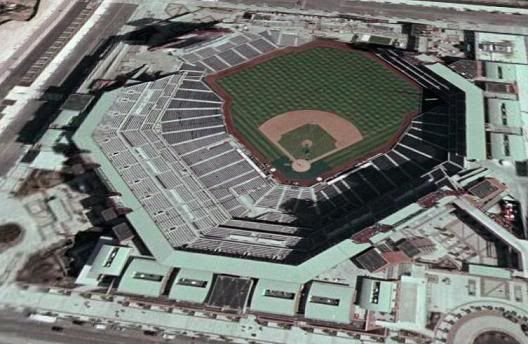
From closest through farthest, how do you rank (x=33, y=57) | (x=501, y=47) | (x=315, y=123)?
(x=315, y=123) → (x=501, y=47) → (x=33, y=57)

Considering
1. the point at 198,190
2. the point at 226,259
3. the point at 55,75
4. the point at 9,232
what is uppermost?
the point at 55,75

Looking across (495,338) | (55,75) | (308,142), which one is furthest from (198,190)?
(55,75)

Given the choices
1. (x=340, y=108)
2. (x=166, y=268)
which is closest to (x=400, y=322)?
(x=166, y=268)

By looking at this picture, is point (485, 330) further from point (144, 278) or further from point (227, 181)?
point (227, 181)

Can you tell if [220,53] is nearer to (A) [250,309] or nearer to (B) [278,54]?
(B) [278,54]

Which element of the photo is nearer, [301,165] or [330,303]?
[330,303]
